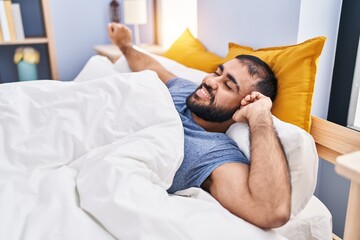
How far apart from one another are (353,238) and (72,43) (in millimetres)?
2354

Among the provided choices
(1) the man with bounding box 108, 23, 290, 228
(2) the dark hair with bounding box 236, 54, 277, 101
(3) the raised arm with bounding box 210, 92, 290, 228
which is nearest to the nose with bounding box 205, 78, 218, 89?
(1) the man with bounding box 108, 23, 290, 228

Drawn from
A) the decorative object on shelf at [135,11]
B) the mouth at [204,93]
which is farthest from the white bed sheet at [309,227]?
the decorative object on shelf at [135,11]

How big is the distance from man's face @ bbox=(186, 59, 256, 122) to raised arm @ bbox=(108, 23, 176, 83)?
0.39 meters

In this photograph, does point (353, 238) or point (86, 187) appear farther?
point (86, 187)

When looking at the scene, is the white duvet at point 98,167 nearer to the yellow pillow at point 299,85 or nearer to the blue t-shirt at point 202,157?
the blue t-shirt at point 202,157

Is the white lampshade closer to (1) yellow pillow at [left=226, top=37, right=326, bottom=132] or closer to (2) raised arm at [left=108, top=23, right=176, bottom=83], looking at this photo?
(2) raised arm at [left=108, top=23, right=176, bottom=83]

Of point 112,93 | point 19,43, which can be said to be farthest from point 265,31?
point 19,43

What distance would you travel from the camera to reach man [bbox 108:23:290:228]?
71 centimetres

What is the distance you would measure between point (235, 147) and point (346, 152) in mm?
309

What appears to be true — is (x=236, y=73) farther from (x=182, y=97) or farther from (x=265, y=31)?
(x=265, y=31)

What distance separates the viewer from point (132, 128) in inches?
36.9

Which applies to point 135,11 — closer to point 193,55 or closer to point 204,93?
point 193,55

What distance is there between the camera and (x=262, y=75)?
39.9 inches

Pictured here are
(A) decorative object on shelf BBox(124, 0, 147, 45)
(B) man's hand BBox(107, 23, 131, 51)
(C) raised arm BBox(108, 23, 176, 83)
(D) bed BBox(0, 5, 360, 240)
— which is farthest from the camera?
(A) decorative object on shelf BBox(124, 0, 147, 45)
